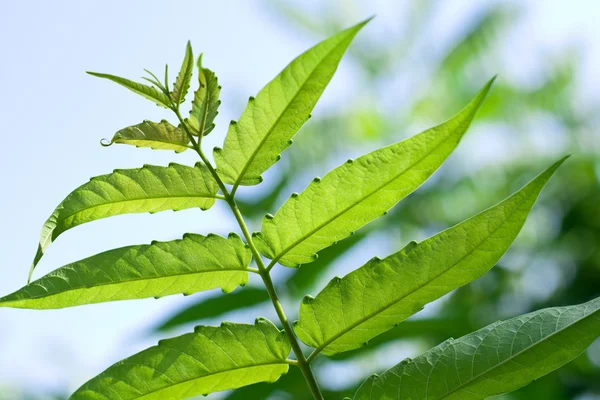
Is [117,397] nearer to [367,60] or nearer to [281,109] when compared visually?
[281,109]

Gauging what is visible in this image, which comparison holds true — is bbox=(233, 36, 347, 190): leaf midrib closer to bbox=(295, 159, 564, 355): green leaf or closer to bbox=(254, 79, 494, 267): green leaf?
bbox=(254, 79, 494, 267): green leaf

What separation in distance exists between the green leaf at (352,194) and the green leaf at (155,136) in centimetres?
16

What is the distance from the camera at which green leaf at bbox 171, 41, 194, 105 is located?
78 centimetres

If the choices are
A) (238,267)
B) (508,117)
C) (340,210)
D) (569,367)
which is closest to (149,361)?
(238,267)

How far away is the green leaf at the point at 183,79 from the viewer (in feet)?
2.56

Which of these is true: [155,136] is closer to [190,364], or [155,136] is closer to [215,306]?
[190,364]

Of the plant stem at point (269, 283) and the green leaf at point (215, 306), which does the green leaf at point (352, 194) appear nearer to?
the plant stem at point (269, 283)

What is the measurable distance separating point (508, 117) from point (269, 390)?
2.87 meters

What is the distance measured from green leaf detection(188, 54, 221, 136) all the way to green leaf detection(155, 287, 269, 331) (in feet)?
4.75

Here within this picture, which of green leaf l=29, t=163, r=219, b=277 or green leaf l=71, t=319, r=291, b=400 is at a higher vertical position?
green leaf l=29, t=163, r=219, b=277

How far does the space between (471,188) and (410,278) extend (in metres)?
3.17

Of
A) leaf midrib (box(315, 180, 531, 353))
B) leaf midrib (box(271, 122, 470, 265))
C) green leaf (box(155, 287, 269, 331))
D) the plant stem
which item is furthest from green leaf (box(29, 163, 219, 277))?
green leaf (box(155, 287, 269, 331))

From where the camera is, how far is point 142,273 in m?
0.74

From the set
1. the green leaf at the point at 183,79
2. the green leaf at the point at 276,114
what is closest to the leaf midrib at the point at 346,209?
the green leaf at the point at 276,114
